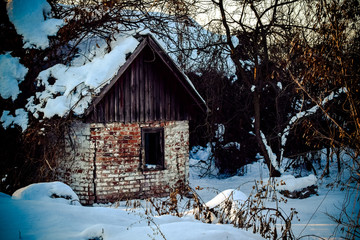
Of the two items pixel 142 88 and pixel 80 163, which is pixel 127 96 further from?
pixel 80 163

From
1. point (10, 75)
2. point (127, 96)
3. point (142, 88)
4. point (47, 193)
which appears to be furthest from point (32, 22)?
point (47, 193)

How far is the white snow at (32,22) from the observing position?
6.99 meters

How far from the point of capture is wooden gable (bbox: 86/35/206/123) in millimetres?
7195

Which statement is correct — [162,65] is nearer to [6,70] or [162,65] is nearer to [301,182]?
[6,70]

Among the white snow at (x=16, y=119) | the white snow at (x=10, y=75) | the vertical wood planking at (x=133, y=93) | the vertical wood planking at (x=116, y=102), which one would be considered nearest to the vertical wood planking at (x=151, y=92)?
the vertical wood planking at (x=133, y=93)

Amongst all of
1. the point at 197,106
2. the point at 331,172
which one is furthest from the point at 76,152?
the point at 331,172

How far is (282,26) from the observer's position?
9031 millimetres

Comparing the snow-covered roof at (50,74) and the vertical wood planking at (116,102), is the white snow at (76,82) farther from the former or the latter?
the vertical wood planking at (116,102)

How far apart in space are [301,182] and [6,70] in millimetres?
9339

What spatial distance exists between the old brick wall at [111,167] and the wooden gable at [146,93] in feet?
1.09

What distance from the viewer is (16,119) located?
707 cm

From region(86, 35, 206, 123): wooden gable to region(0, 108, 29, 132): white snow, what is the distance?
1.69 m

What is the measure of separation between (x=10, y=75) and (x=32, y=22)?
1523mm

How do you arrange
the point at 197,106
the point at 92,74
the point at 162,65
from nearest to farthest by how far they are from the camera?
the point at 92,74
the point at 162,65
the point at 197,106
